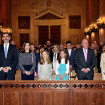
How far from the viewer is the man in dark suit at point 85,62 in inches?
222

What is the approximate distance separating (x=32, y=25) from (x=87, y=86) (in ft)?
64.9

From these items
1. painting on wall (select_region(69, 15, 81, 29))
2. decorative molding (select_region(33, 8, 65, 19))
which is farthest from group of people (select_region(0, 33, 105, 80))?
painting on wall (select_region(69, 15, 81, 29))

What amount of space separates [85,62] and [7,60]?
2271 mm

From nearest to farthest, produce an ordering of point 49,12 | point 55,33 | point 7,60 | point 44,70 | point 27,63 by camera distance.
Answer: point 7,60, point 27,63, point 44,70, point 49,12, point 55,33

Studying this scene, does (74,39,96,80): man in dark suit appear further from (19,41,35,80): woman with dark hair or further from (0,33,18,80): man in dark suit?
(0,33,18,80): man in dark suit

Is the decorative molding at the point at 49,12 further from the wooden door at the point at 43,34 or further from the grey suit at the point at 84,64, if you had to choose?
the grey suit at the point at 84,64

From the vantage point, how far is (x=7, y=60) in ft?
18.5

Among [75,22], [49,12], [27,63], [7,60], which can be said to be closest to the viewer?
[7,60]

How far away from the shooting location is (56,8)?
77.8ft

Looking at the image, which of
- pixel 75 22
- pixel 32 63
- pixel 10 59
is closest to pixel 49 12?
pixel 75 22

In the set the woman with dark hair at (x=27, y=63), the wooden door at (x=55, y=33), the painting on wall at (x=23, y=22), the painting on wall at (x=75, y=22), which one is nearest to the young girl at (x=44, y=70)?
the woman with dark hair at (x=27, y=63)

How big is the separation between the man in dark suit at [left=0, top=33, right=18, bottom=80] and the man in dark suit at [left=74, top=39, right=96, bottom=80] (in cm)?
186

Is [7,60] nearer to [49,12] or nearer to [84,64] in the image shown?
[84,64]

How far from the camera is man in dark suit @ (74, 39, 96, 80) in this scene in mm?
5637
